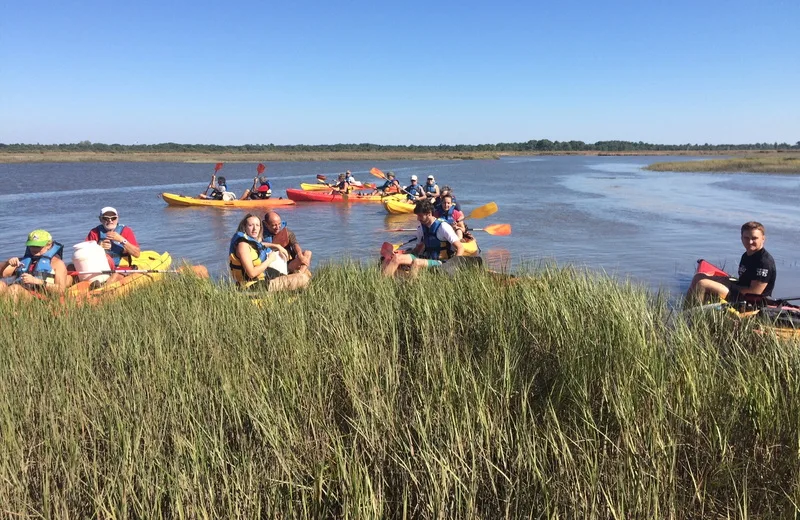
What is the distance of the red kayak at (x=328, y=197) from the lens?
69.5 feet

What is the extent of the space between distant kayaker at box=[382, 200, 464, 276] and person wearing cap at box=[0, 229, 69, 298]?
3526 mm

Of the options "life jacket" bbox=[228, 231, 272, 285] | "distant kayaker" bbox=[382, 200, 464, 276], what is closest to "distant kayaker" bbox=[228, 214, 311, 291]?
"life jacket" bbox=[228, 231, 272, 285]

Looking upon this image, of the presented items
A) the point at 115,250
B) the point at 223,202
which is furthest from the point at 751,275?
the point at 223,202

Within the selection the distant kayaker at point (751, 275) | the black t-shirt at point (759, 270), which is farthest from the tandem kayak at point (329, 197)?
the black t-shirt at point (759, 270)

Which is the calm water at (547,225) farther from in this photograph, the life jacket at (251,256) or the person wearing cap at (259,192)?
the person wearing cap at (259,192)

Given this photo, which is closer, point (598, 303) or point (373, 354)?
point (373, 354)

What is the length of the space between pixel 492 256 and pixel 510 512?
31.3 ft

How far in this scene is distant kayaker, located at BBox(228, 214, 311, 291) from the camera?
5.70 m

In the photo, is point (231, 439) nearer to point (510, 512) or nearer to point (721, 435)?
point (510, 512)

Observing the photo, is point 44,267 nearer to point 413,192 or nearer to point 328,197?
point 413,192

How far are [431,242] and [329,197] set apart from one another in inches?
591

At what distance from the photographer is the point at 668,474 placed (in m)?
2.21

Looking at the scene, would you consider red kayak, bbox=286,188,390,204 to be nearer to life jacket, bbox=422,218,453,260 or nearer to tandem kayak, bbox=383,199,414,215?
tandem kayak, bbox=383,199,414,215

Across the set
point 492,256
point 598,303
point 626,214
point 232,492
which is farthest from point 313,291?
point 626,214
